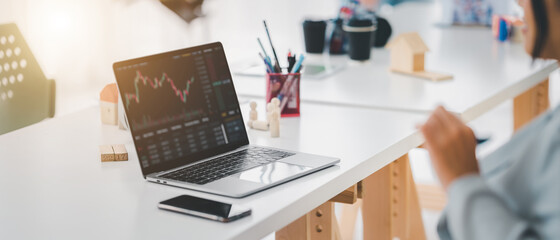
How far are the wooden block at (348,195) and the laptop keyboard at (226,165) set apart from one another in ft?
0.46

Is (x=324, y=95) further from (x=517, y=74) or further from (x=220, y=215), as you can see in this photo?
(x=220, y=215)

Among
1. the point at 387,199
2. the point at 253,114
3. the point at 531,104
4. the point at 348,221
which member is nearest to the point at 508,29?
the point at 531,104

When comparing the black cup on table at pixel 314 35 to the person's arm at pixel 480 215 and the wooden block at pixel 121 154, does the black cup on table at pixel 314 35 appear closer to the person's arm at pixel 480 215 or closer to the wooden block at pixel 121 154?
the wooden block at pixel 121 154

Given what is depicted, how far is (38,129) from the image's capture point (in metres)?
1.77

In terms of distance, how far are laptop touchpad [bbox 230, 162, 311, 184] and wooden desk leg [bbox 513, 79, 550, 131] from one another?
72.2 inches

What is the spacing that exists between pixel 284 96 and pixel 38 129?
2.11ft

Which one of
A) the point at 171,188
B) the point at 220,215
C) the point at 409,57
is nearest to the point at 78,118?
the point at 171,188

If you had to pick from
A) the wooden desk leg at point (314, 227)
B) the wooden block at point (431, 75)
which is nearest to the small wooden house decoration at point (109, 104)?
the wooden desk leg at point (314, 227)

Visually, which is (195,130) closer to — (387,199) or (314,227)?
(314,227)

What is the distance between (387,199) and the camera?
211 cm

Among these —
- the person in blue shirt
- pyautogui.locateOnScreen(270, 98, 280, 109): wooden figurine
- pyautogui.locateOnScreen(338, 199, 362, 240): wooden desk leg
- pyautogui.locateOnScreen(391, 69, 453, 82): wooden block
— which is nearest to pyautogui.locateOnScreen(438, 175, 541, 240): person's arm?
the person in blue shirt

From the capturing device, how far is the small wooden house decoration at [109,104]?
69.7 inches

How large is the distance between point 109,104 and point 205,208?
72cm

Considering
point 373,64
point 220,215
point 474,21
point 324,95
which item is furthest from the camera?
point 474,21
